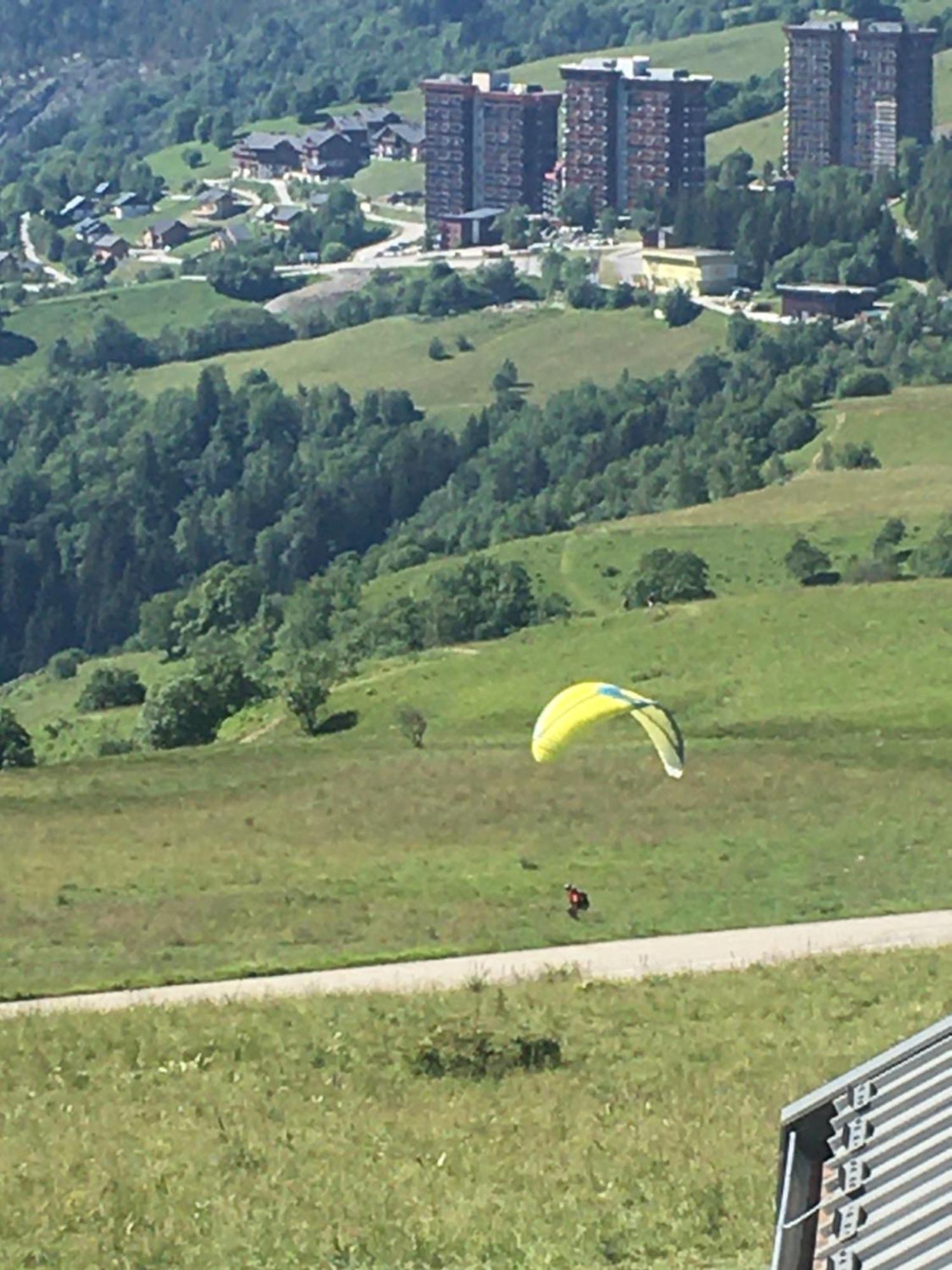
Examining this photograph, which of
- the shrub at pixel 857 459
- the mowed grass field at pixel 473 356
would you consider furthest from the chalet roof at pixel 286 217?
the shrub at pixel 857 459

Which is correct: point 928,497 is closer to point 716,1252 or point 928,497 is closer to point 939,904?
point 939,904

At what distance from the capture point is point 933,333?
13212 cm

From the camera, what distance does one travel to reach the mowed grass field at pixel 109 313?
17100 centimetres

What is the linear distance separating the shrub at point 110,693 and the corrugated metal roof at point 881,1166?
66.2 metres

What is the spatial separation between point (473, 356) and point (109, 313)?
34190 mm

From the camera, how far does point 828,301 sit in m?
142

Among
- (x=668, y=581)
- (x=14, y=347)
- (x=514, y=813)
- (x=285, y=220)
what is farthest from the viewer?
(x=285, y=220)

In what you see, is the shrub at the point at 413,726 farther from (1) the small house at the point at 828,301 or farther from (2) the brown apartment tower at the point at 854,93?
(2) the brown apartment tower at the point at 854,93

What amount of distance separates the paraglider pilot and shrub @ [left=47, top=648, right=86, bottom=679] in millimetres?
78956

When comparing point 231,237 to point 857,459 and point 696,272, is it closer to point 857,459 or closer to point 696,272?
point 696,272

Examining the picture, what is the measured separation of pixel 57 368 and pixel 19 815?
12718 centimetres

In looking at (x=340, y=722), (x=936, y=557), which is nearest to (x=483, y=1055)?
(x=340, y=722)

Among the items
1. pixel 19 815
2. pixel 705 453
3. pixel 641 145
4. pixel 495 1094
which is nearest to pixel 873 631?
pixel 19 815

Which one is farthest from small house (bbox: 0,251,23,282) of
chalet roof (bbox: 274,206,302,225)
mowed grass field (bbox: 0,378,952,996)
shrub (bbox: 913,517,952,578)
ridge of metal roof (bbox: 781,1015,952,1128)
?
ridge of metal roof (bbox: 781,1015,952,1128)
